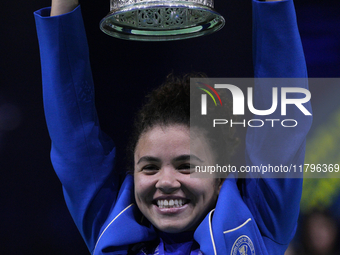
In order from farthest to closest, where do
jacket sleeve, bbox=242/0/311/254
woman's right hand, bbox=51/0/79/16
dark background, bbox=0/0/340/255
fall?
dark background, bbox=0/0/340/255
woman's right hand, bbox=51/0/79/16
jacket sleeve, bbox=242/0/311/254

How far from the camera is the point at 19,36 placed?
5.02 feet

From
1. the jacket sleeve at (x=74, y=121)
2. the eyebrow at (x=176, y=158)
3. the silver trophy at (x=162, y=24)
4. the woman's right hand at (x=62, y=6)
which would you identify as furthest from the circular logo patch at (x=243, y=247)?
the woman's right hand at (x=62, y=6)

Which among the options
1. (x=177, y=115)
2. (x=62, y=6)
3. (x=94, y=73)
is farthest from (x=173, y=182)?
(x=94, y=73)

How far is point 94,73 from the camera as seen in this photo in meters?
1.57

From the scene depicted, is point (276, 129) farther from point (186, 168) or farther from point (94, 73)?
point (94, 73)

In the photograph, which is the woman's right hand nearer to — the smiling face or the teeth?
the smiling face

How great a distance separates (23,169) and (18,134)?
0.14 meters

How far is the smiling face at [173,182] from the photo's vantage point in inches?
36.4

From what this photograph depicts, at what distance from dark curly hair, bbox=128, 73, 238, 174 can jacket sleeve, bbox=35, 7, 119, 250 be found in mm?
128

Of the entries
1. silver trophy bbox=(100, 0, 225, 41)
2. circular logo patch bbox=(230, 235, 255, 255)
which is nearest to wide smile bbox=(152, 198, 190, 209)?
circular logo patch bbox=(230, 235, 255, 255)

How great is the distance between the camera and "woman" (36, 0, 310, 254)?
0.88 meters

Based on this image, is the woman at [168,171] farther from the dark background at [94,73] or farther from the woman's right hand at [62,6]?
the dark background at [94,73]

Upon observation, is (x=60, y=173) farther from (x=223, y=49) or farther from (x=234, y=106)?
(x=223, y=49)

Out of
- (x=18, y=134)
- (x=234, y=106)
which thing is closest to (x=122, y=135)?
(x=18, y=134)
